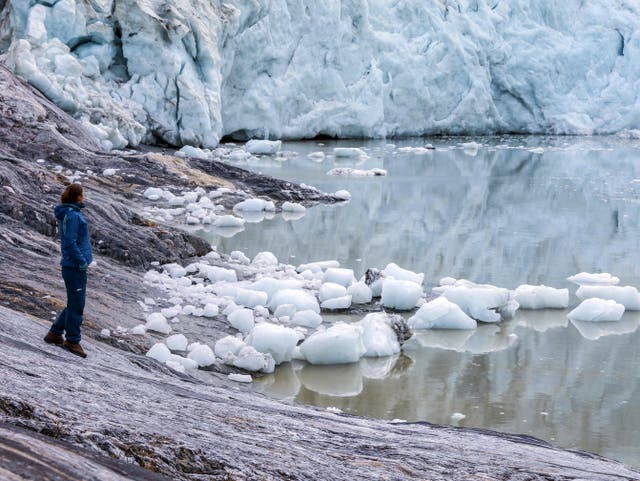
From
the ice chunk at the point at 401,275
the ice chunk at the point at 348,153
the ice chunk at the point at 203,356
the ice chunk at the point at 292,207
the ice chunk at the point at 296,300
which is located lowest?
the ice chunk at the point at 203,356

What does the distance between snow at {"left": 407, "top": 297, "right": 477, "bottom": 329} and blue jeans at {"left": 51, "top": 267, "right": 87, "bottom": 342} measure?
3.55 meters

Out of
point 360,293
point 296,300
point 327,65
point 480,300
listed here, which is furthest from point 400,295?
point 327,65

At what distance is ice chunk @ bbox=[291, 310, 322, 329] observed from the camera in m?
6.98

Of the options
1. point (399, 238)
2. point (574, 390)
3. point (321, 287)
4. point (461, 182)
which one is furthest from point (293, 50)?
point (574, 390)

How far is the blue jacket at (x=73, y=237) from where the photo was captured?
4.14 m

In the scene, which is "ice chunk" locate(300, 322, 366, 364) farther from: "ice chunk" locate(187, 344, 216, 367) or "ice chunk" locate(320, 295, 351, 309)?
"ice chunk" locate(320, 295, 351, 309)

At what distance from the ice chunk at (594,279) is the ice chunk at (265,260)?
3.04 metres

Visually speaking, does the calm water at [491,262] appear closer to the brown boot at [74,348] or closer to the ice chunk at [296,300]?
the ice chunk at [296,300]

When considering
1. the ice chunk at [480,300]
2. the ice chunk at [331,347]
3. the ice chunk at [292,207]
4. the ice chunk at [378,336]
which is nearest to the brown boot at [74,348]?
the ice chunk at [331,347]

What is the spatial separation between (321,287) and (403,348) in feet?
4.10

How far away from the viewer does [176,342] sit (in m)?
5.98

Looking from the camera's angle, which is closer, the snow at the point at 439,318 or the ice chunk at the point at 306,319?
the ice chunk at the point at 306,319

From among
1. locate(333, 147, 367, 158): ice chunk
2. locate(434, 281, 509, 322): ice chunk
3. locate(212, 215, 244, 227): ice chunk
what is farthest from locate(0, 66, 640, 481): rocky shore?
locate(333, 147, 367, 158): ice chunk

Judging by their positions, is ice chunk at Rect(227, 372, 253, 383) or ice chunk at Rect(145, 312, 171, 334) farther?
ice chunk at Rect(145, 312, 171, 334)
